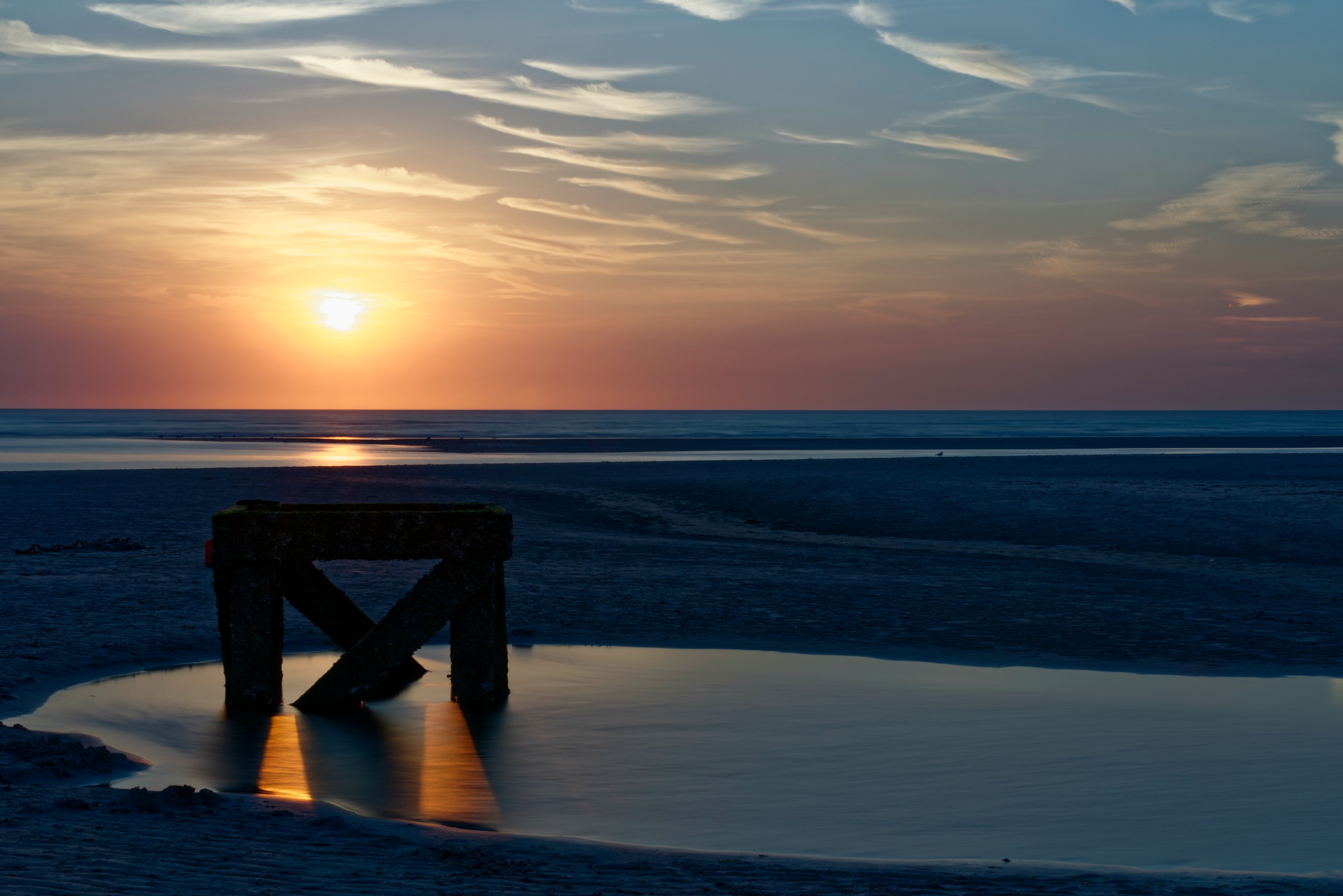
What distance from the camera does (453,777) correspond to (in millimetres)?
7598

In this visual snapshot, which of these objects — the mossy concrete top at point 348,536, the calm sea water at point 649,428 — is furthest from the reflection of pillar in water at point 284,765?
the calm sea water at point 649,428

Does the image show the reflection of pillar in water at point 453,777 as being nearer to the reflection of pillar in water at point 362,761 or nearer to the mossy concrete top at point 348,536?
the reflection of pillar in water at point 362,761

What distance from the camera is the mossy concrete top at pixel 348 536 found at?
30.0ft

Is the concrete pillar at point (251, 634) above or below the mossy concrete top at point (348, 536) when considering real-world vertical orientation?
below

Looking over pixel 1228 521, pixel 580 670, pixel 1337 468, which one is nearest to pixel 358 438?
pixel 1337 468

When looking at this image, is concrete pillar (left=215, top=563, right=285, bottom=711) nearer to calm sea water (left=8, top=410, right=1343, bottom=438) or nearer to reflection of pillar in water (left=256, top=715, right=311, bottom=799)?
reflection of pillar in water (left=256, top=715, right=311, bottom=799)

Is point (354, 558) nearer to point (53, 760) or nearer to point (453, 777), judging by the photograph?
point (453, 777)

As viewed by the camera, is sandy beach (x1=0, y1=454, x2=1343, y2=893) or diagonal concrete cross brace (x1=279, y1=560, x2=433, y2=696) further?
diagonal concrete cross brace (x1=279, y1=560, x2=433, y2=696)

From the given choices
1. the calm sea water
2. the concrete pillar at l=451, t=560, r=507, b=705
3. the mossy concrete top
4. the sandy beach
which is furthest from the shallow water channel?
the calm sea water

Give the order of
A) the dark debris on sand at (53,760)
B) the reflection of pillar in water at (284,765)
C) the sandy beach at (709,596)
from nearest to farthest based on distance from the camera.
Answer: the sandy beach at (709,596) < the dark debris on sand at (53,760) < the reflection of pillar in water at (284,765)

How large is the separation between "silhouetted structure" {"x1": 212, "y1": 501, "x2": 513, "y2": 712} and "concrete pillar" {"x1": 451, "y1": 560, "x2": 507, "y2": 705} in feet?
0.05

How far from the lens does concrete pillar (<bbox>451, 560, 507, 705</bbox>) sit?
9.41 metres

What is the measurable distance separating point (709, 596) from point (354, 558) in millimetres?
6564

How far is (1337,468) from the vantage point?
40781 mm
